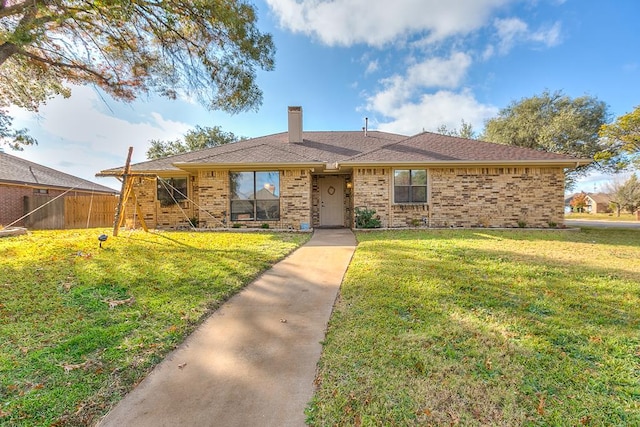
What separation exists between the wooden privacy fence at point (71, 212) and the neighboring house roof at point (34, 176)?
0.89 m

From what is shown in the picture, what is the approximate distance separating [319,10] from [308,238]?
832 cm

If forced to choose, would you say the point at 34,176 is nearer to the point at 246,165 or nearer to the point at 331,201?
the point at 246,165

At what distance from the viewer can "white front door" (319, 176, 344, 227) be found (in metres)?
13.3

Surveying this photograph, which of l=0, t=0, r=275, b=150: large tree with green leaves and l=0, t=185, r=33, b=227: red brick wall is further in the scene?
l=0, t=185, r=33, b=227: red brick wall

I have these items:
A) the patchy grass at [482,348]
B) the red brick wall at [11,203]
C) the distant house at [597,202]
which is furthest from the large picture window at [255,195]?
the distant house at [597,202]

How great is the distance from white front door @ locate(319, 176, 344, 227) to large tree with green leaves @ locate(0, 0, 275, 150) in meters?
6.08

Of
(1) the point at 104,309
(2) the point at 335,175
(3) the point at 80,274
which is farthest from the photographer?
(2) the point at 335,175

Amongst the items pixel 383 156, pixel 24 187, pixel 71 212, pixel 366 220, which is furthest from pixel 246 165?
pixel 24 187

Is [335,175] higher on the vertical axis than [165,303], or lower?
higher

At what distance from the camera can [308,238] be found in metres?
9.45

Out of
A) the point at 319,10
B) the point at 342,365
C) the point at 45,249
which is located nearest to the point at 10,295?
the point at 45,249

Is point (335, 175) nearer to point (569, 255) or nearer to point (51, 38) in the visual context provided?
point (569, 255)

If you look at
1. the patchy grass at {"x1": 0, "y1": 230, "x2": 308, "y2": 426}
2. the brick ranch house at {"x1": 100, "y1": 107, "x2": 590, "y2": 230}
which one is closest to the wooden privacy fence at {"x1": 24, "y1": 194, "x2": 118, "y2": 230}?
the brick ranch house at {"x1": 100, "y1": 107, "x2": 590, "y2": 230}

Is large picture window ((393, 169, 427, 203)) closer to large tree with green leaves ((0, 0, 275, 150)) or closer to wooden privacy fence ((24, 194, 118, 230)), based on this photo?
large tree with green leaves ((0, 0, 275, 150))
